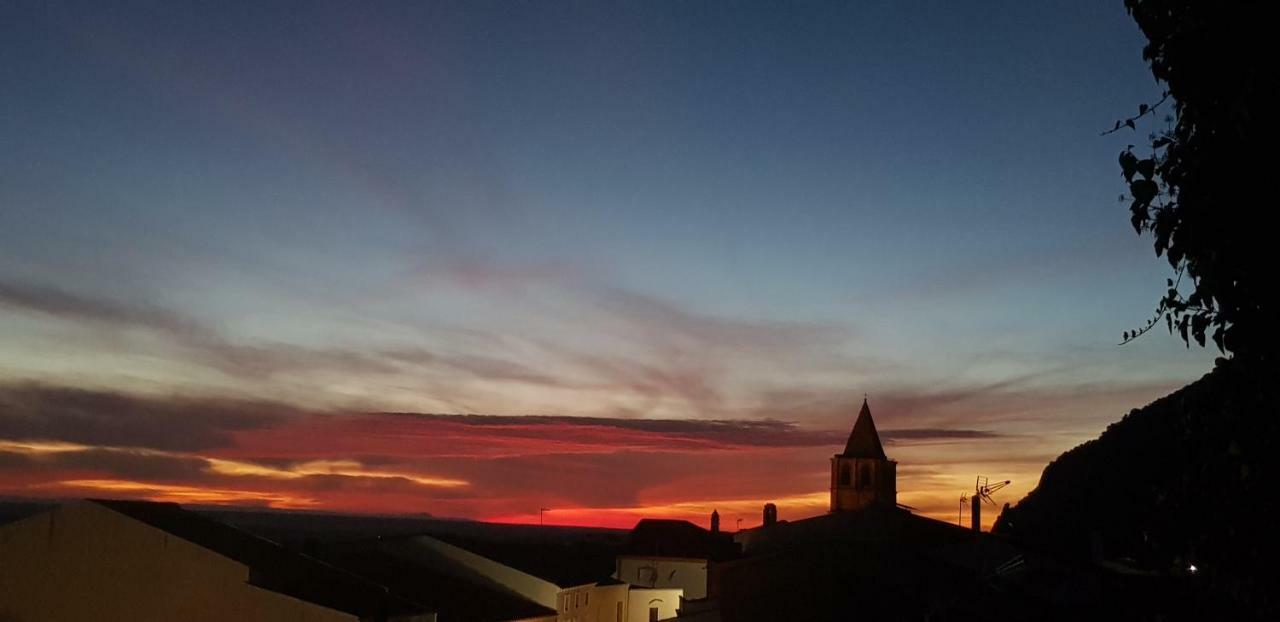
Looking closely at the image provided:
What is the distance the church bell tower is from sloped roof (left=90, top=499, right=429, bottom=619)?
5964 centimetres

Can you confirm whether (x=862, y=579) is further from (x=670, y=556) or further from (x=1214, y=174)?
(x=1214, y=174)

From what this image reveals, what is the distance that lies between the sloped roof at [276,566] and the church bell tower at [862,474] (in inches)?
2348

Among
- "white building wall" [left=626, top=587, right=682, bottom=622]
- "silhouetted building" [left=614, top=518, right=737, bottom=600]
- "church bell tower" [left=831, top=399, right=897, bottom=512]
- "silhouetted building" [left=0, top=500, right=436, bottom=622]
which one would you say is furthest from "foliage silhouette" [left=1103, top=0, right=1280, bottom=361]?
"church bell tower" [left=831, top=399, right=897, bottom=512]

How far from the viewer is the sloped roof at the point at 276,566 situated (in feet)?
99.1

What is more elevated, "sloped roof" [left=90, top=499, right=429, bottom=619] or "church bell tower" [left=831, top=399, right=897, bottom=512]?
"church bell tower" [left=831, top=399, right=897, bottom=512]

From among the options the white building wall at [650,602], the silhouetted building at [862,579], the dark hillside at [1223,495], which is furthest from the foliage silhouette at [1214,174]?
the white building wall at [650,602]

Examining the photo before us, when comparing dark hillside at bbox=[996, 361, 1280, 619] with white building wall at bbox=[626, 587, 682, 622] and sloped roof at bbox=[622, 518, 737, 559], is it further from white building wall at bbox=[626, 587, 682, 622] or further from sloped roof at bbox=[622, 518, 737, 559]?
sloped roof at bbox=[622, 518, 737, 559]

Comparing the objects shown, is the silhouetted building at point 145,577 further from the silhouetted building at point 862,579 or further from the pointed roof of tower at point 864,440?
the pointed roof of tower at point 864,440

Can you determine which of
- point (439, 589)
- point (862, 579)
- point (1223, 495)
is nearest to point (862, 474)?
point (862, 579)

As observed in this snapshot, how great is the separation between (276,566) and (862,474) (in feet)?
207

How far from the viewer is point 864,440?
3541 inches

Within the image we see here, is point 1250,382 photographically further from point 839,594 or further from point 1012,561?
point 1012,561

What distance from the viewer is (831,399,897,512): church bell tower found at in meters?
87.4

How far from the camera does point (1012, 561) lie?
5266cm
